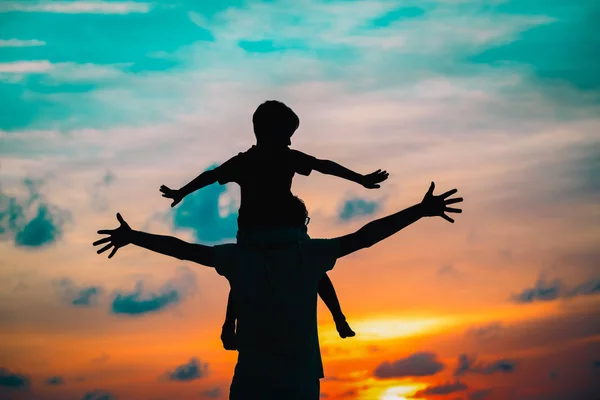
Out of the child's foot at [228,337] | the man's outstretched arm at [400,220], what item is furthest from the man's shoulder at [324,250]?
the child's foot at [228,337]

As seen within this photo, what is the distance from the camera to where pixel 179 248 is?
1852 cm

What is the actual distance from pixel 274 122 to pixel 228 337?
4.02 m

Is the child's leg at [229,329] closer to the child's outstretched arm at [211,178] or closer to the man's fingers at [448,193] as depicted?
the child's outstretched arm at [211,178]

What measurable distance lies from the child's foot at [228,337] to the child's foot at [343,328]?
192 centimetres

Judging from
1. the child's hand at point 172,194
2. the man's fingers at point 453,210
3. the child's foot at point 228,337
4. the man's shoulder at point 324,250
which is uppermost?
the child's hand at point 172,194

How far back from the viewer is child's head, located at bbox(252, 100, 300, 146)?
61.1 ft

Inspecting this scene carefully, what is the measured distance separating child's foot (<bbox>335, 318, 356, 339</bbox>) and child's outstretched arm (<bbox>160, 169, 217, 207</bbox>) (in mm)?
3491

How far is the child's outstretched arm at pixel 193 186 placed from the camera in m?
18.6

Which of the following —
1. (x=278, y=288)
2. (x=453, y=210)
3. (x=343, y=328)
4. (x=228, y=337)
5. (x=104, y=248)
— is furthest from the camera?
(x=343, y=328)

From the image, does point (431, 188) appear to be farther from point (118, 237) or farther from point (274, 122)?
point (118, 237)

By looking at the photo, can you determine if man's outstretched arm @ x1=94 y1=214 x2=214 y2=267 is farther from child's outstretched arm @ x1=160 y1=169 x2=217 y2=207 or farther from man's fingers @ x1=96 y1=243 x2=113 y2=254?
child's outstretched arm @ x1=160 y1=169 x2=217 y2=207

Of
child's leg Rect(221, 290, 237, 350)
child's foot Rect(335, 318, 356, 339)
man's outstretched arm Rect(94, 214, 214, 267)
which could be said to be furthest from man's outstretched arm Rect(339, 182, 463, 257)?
man's outstretched arm Rect(94, 214, 214, 267)

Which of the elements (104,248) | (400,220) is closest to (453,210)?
(400,220)

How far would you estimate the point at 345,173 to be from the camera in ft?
60.6
